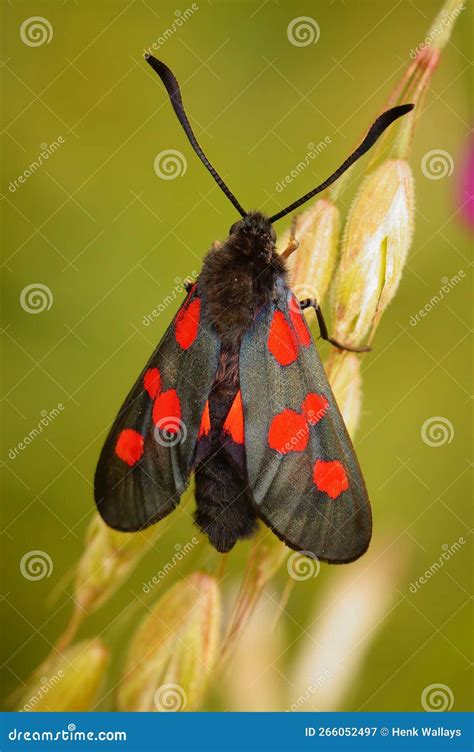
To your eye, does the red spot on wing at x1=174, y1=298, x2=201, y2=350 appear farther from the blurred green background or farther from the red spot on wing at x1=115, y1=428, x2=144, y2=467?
the blurred green background

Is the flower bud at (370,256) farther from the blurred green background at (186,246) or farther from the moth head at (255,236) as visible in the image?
the blurred green background at (186,246)

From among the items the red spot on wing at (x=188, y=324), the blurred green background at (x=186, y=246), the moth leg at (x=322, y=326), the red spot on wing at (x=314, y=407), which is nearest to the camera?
the moth leg at (x=322, y=326)

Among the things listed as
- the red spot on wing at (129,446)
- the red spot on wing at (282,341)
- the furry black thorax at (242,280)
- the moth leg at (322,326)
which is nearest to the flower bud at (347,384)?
the moth leg at (322,326)

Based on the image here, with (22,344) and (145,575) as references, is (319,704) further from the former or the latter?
(22,344)

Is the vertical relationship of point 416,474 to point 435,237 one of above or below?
below

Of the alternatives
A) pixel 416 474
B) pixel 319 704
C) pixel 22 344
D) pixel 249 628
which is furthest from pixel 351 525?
pixel 22 344

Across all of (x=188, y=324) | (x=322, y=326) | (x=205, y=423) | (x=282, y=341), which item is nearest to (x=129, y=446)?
(x=205, y=423)

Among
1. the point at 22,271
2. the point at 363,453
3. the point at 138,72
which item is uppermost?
the point at 138,72
